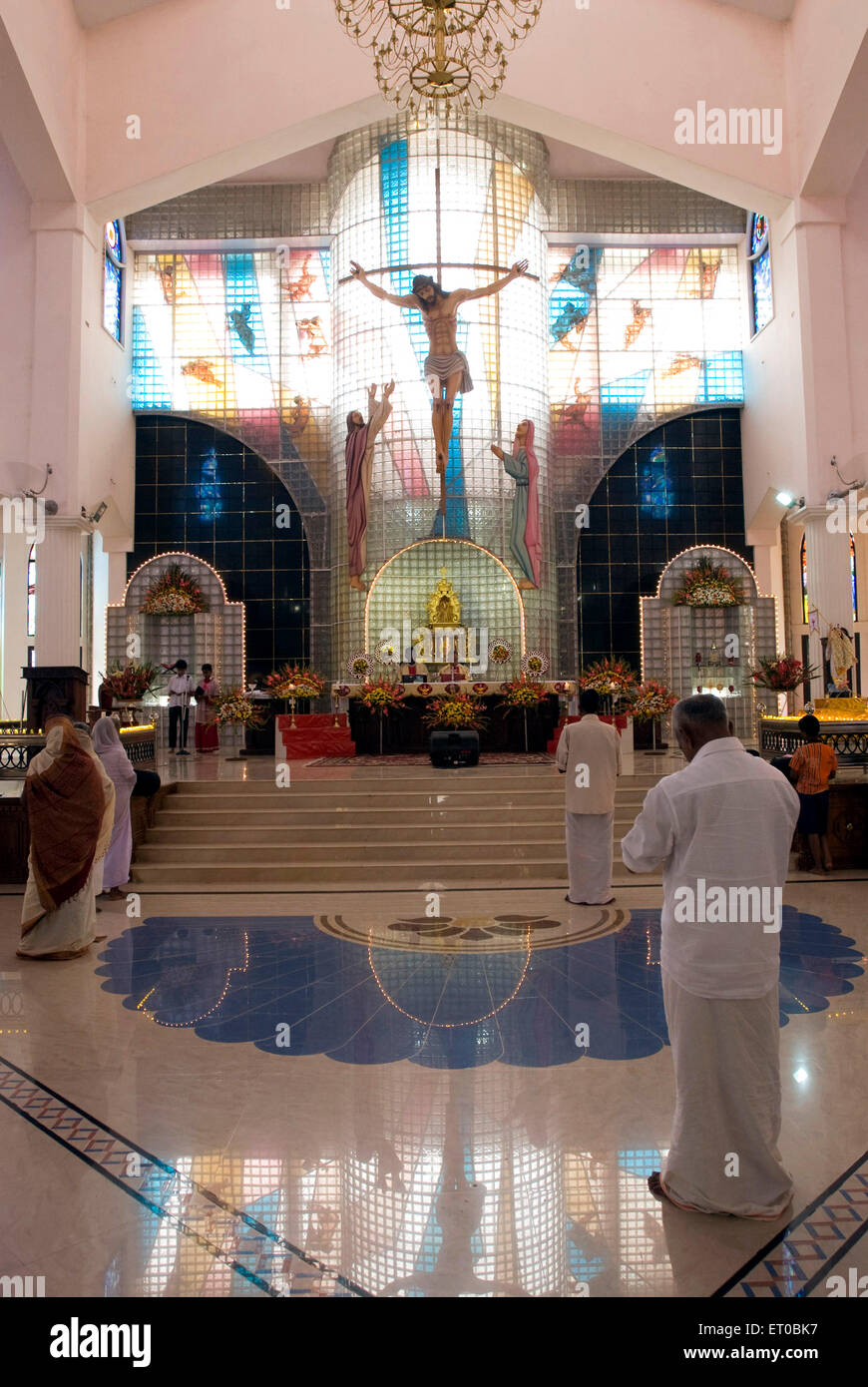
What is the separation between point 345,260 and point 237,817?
12.1 metres

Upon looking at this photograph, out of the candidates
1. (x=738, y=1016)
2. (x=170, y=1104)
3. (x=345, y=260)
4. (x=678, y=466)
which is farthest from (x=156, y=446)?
(x=738, y=1016)

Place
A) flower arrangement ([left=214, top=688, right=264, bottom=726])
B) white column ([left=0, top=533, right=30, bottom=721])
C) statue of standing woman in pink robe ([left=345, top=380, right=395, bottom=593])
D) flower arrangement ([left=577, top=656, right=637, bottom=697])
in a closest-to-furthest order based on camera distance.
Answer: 1. flower arrangement ([left=214, top=688, right=264, bottom=726])
2. flower arrangement ([left=577, top=656, right=637, bottom=697])
3. white column ([left=0, top=533, right=30, bottom=721])
4. statue of standing woman in pink robe ([left=345, top=380, right=395, bottom=593])

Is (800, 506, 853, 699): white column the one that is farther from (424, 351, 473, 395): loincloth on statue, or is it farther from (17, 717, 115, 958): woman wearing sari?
(17, 717, 115, 958): woman wearing sari

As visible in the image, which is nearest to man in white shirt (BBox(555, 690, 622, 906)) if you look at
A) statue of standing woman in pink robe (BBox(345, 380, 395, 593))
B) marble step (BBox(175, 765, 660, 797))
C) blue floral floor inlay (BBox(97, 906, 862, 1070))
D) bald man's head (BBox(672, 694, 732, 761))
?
blue floral floor inlay (BBox(97, 906, 862, 1070))

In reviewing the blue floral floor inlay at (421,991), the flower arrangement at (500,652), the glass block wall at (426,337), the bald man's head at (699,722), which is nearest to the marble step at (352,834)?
the blue floral floor inlay at (421,991)

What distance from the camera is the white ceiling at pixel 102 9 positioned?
530 inches

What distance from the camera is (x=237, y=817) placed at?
30.0 ft

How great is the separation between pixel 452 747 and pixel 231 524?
8110 mm

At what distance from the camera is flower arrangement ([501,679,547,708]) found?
47.5 ft

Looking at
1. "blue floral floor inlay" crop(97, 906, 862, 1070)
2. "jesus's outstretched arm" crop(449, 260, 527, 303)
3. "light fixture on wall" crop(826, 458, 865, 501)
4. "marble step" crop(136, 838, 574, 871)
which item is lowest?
"blue floral floor inlay" crop(97, 906, 862, 1070)

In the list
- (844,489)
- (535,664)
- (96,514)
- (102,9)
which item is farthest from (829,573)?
(102,9)

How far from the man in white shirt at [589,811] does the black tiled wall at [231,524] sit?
37.1 feet

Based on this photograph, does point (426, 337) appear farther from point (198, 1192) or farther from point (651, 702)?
point (198, 1192)

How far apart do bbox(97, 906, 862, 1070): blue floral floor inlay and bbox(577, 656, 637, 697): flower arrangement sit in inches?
346
